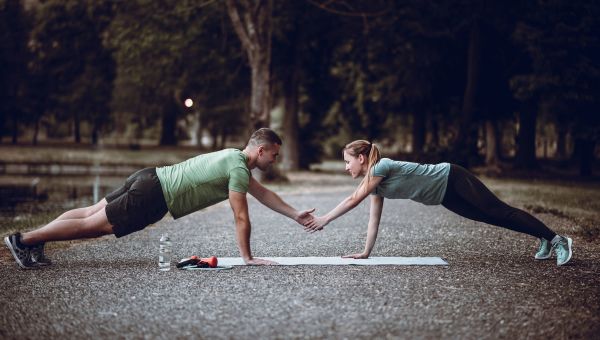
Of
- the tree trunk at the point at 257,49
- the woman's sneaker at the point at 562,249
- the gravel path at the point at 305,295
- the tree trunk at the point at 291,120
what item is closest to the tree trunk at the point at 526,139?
the tree trunk at the point at 291,120

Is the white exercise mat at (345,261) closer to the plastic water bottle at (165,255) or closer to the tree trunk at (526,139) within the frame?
the plastic water bottle at (165,255)

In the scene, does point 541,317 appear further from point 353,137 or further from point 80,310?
point 353,137

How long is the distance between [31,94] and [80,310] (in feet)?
176

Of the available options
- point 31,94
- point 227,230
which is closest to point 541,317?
point 227,230

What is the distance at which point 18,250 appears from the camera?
20.7 feet

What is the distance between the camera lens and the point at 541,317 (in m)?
4.66

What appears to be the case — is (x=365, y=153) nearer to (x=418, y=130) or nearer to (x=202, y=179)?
(x=202, y=179)

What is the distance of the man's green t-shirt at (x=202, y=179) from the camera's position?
21.1 ft

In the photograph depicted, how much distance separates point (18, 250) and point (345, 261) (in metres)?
3.30

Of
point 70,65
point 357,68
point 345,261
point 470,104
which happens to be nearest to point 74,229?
point 345,261

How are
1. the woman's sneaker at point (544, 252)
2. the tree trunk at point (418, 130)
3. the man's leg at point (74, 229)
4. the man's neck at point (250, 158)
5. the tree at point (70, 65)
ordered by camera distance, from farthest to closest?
the tree at point (70, 65)
the tree trunk at point (418, 130)
the woman's sneaker at point (544, 252)
the man's neck at point (250, 158)
the man's leg at point (74, 229)

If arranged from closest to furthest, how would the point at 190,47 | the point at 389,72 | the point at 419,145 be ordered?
1. the point at 190,47
2. the point at 389,72
3. the point at 419,145

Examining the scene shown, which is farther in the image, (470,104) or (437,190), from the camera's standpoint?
(470,104)

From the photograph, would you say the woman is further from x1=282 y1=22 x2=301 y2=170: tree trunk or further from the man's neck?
x1=282 y1=22 x2=301 y2=170: tree trunk
